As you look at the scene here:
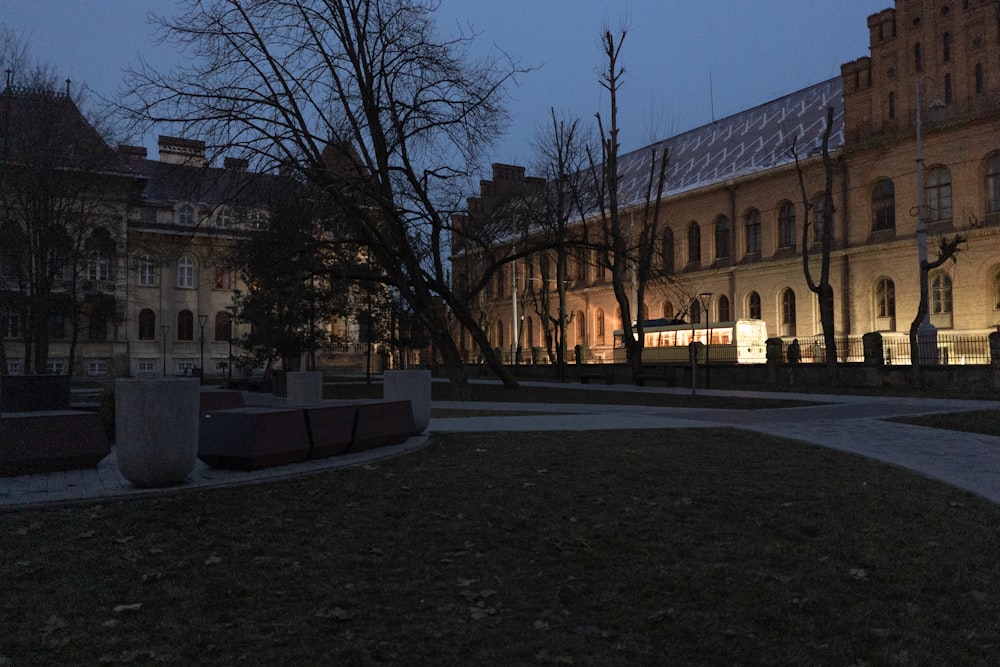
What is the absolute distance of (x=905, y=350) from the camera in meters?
37.4

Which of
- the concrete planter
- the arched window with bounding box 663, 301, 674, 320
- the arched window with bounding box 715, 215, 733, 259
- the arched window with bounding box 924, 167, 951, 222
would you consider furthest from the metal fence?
the concrete planter

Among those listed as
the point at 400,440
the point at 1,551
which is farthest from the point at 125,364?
the point at 1,551

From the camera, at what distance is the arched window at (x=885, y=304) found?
143ft

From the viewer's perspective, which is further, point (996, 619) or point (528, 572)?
point (528, 572)

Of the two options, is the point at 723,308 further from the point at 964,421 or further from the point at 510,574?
the point at 510,574

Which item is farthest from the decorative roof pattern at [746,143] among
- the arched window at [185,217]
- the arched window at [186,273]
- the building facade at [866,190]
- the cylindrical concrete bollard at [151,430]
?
the cylindrical concrete bollard at [151,430]

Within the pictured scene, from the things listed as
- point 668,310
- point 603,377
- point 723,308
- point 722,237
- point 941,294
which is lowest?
point 603,377

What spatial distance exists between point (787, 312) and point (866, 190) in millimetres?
8845

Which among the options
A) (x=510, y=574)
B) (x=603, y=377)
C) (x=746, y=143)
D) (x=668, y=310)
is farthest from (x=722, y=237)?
(x=510, y=574)

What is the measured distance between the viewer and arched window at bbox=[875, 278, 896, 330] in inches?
1720

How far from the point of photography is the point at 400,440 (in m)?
11.1

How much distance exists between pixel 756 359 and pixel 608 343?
1990 centimetres

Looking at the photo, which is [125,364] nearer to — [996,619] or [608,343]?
[608,343]

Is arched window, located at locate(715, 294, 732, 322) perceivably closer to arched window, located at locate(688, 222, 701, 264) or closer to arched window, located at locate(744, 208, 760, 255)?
arched window, located at locate(744, 208, 760, 255)
